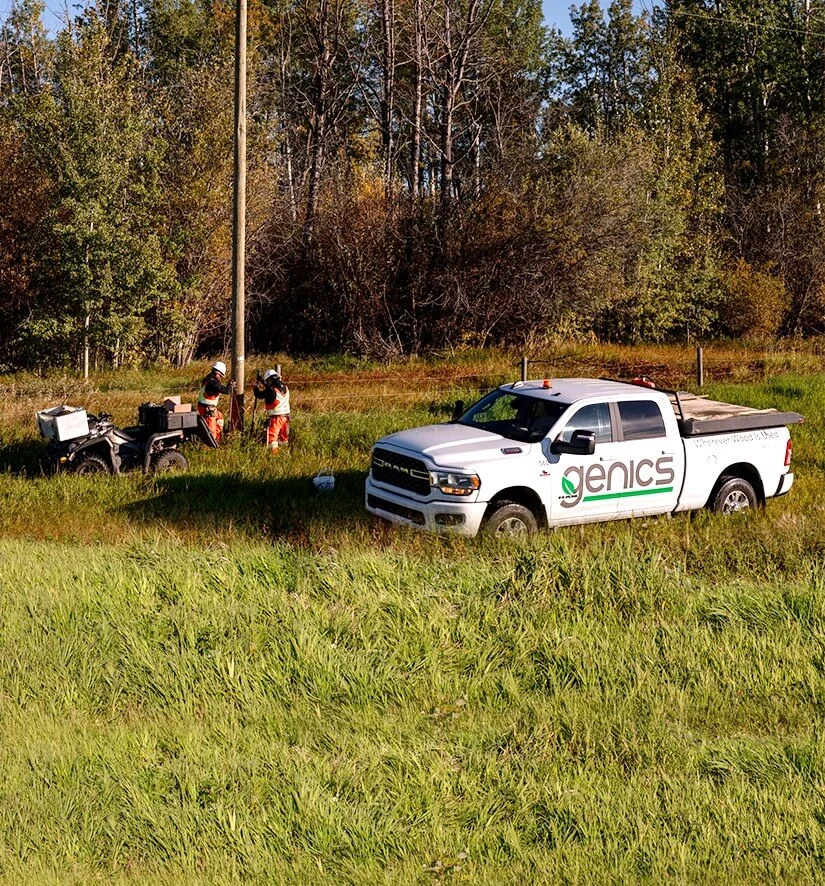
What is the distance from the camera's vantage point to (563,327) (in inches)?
1251

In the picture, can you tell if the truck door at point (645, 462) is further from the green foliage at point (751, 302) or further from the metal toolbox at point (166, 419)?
the green foliage at point (751, 302)

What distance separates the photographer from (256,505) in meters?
13.1

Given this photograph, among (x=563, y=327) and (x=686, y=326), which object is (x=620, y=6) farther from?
(x=563, y=327)

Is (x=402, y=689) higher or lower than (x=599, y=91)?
lower

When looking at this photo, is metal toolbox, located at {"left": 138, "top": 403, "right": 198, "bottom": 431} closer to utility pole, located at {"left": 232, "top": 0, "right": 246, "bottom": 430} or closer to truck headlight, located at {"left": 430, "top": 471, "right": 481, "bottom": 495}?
utility pole, located at {"left": 232, "top": 0, "right": 246, "bottom": 430}

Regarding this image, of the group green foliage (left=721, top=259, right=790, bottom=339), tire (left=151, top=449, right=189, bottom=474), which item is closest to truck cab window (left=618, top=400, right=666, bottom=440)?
tire (left=151, top=449, right=189, bottom=474)

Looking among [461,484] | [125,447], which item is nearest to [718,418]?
[461,484]

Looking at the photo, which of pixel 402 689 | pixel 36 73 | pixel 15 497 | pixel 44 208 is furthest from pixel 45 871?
pixel 36 73

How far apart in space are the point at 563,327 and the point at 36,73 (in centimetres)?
2951

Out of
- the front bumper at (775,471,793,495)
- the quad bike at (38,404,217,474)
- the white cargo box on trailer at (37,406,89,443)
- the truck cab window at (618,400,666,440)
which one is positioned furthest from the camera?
the quad bike at (38,404,217,474)

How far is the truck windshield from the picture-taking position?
1100cm

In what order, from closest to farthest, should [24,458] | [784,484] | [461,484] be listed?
[461,484], [784,484], [24,458]

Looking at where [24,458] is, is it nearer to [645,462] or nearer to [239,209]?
[239,209]

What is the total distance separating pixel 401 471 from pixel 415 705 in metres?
3.95
